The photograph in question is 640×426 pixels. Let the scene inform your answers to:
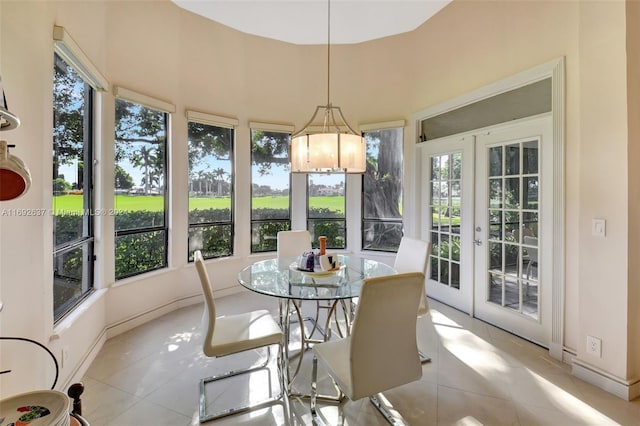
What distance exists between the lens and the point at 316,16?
12.3ft

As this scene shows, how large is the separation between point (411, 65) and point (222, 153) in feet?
9.23

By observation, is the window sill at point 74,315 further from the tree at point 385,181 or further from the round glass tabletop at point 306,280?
the tree at point 385,181

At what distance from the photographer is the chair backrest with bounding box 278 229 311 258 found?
10.9 feet

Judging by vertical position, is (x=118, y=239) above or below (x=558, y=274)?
above

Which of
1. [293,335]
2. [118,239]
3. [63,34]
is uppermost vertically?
[63,34]

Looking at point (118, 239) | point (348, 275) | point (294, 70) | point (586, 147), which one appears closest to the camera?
point (586, 147)

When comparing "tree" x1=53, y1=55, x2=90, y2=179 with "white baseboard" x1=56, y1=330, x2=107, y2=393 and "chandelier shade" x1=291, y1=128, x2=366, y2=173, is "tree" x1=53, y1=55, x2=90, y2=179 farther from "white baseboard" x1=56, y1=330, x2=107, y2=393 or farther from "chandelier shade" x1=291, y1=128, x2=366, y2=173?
"chandelier shade" x1=291, y1=128, x2=366, y2=173

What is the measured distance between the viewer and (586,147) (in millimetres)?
2215

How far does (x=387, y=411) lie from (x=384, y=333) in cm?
76

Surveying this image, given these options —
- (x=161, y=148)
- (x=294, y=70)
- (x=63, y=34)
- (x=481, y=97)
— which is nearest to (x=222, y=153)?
(x=161, y=148)

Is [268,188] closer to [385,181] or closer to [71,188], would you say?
[385,181]

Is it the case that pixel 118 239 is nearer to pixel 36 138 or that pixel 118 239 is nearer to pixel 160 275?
pixel 160 275

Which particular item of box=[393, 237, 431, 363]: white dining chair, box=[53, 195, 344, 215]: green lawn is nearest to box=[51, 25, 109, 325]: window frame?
box=[53, 195, 344, 215]: green lawn

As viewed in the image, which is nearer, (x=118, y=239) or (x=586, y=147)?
(x=586, y=147)
